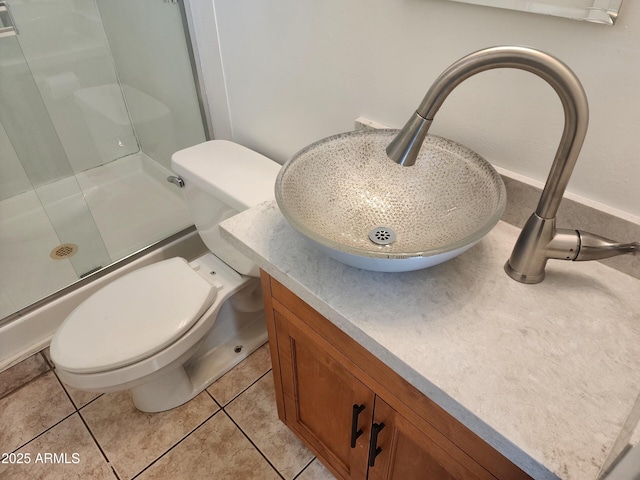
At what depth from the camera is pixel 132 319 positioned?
122 centimetres

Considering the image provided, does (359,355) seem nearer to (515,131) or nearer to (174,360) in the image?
(515,131)

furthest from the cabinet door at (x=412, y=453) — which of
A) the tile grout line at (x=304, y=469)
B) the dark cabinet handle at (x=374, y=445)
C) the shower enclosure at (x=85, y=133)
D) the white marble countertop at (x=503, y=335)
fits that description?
the shower enclosure at (x=85, y=133)

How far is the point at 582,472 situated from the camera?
1.66 feet

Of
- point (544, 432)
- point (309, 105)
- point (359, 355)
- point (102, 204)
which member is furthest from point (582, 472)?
point (102, 204)

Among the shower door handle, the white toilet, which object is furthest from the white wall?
the shower door handle

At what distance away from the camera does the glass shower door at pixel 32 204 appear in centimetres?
170

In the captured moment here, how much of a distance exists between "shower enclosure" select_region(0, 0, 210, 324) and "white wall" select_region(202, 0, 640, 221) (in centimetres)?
55

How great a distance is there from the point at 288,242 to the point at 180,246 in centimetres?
117

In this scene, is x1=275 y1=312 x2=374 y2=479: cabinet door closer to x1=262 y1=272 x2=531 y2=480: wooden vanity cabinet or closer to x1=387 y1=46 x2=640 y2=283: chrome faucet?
x1=262 y1=272 x2=531 y2=480: wooden vanity cabinet

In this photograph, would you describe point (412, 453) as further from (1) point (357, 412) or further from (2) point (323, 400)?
(2) point (323, 400)

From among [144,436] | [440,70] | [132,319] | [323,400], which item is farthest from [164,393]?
[440,70]

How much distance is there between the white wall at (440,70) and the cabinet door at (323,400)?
0.53 metres

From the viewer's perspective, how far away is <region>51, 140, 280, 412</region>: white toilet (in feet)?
3.80

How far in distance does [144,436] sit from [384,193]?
110 centimetres
